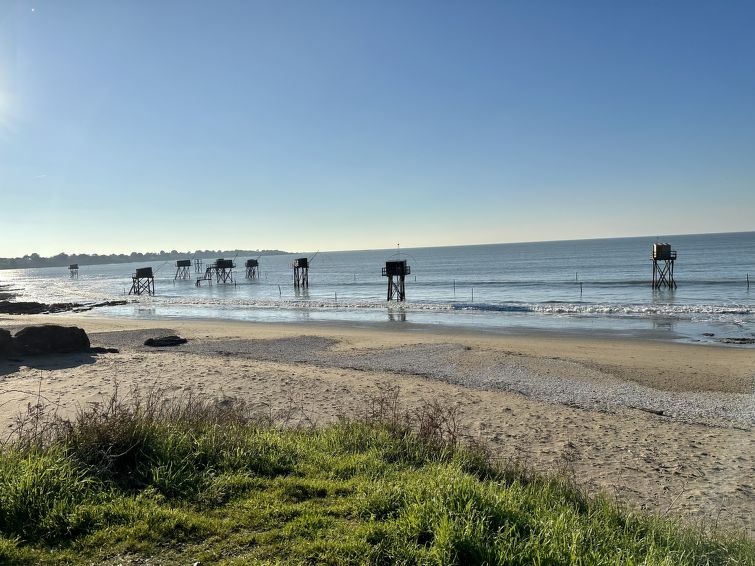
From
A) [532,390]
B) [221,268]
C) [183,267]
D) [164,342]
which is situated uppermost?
[183,267]

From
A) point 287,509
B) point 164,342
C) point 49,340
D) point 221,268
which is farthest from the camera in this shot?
point 221,268

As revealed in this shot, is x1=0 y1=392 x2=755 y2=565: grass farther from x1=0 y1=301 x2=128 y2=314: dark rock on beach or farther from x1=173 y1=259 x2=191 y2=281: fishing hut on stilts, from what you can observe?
x1=173 y1=259 x2=191 y2=281: fishing hut on stilts


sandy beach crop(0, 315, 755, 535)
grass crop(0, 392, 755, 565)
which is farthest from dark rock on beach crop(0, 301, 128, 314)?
grass crop(0, 392, 755, 565)

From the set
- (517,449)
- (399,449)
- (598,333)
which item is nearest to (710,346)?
(598,333)

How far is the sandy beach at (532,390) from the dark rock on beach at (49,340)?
0.61 metres

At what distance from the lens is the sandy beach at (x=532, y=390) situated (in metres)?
6.80

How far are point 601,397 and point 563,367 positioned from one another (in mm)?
3240

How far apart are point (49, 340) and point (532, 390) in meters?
13.5

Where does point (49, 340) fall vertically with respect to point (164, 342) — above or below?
above

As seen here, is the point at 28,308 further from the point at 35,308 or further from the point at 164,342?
the point at 164,342

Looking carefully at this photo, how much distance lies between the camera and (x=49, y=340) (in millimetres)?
15203

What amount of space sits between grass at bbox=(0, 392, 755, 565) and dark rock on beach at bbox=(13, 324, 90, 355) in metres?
11.2

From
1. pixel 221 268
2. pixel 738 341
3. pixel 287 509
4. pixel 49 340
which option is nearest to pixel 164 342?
pixel 49 340

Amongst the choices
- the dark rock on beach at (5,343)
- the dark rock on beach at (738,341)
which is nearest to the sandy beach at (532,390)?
the dark rock on beach at (5,343)
